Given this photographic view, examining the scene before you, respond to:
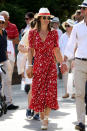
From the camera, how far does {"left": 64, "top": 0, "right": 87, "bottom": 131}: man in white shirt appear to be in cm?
877

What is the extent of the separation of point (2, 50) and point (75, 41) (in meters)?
2.67

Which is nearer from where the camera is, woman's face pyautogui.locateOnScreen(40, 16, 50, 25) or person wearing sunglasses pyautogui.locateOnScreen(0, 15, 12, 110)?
woman's face pyautogui.locateOnScreen(40, 16, 50, 25)

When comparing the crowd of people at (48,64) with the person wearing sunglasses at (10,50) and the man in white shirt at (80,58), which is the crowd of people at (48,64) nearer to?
the man in white shirt at (80,58)

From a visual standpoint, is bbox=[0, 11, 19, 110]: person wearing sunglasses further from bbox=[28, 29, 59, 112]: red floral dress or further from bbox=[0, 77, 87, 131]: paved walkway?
bbox=[28, 29, 59, 112]: red floral dress

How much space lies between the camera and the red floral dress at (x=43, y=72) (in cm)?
919

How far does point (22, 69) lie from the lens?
34.7 ft

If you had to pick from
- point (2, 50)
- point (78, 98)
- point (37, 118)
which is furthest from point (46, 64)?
point (2, 50)

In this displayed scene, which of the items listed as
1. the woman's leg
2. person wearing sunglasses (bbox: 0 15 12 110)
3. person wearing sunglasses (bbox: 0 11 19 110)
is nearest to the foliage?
person wearing sunglasses (bbox: 0 11 19 110)

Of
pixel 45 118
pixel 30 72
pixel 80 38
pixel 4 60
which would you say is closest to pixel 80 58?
pixel 80 38

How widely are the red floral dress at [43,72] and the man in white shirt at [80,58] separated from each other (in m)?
0.43

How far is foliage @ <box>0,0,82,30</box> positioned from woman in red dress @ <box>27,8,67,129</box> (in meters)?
12.0

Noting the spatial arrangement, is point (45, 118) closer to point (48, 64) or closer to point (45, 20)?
point (48, 64)

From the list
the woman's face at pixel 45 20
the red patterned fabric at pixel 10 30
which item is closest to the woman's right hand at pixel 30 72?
the woman's face at pixel 45 20

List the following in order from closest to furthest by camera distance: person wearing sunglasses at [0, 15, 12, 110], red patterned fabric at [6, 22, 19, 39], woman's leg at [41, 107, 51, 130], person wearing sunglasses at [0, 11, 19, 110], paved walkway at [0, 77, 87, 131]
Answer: woman's leg at [41, 107, 51, 130] < paved walkway at [0, 77, 87, 131] < person wearing sunglasses at [0, 15, 12, 110] < person wearing sunglasses at [0, 11, 19, 110] < red patterned fabric at [6, 22, 19, 39]
